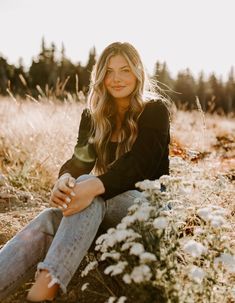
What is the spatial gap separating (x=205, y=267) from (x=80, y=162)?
4.33ft

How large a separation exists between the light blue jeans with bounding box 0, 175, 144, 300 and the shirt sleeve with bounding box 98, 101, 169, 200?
0.27ft

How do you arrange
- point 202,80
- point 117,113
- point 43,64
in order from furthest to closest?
point 202,80
point 43,64
point 117,113

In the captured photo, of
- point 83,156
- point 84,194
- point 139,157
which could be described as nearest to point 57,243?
point 84,194

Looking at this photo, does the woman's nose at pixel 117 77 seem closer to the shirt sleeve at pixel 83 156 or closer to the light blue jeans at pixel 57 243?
the shirt sleeve at pixel 83 156

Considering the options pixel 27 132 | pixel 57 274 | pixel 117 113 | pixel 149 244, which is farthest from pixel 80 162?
pixel 27 132

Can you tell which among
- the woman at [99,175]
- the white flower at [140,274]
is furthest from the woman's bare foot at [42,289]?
the white flower at [140,274]

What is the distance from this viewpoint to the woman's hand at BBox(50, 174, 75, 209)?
2459 mm

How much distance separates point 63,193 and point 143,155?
512 millimetres

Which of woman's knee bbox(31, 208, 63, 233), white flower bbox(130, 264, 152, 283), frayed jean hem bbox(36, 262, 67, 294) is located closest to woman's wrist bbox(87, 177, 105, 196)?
woman's knee bbox(31, 208, 63, 233)

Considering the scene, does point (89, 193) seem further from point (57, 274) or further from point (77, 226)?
point (57, 274)

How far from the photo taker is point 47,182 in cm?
476

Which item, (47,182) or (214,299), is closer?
(214,299)

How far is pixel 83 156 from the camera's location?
321 centimetres

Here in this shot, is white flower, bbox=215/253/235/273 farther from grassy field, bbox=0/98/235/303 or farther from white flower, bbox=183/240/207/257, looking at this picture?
grassy field, bbox=0/98/235/303
